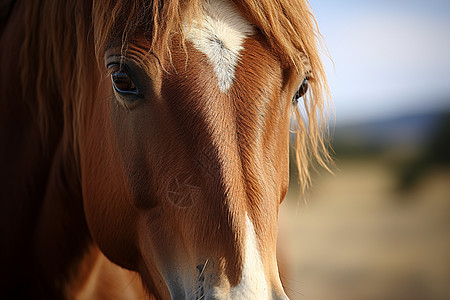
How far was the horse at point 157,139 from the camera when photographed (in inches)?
46.1

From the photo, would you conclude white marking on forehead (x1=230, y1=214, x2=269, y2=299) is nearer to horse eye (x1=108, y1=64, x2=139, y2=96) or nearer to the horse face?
the horse face

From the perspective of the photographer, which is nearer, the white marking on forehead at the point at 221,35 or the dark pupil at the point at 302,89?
the white marking on forehead at the point at 221,35

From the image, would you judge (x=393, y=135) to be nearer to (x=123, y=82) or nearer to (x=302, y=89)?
(x=302, y=89)

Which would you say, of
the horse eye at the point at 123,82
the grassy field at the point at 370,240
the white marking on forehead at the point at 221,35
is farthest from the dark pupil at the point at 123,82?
the grassy field at the point at 370,240

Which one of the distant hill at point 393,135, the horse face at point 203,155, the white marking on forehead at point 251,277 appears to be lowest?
the distant hill at point 393,135

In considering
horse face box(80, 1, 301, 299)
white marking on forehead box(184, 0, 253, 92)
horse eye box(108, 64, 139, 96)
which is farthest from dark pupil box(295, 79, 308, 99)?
horse eye box(108, 64, 139, 96)

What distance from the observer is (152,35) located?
1.30 metres

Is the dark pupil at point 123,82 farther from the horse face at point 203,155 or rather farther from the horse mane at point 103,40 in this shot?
the horse mane at point 103,40

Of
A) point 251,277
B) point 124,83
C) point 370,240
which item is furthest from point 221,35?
point 370,240

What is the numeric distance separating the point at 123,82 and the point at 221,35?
355mm

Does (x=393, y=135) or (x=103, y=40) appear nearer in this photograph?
(x=103, y=40)

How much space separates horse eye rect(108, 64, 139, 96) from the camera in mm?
1331

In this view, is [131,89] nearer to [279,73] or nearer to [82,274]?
[279,73]

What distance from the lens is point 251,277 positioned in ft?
3.50
